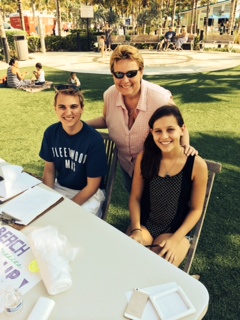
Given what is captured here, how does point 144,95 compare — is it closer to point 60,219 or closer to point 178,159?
point 178,159

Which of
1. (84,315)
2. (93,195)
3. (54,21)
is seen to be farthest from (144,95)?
(54,21)

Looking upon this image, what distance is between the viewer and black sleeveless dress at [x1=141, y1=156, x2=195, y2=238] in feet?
6.93

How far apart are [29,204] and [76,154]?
590 millimetres

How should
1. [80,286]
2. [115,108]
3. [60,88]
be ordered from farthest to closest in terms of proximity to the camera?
[115,108]
[60,88]
[80,286]

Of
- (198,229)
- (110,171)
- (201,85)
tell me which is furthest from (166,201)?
(201,85)

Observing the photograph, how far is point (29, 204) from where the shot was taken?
1979mm

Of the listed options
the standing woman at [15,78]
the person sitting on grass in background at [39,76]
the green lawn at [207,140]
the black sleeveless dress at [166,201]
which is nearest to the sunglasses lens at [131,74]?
the black sleeveless dress at [166,201]

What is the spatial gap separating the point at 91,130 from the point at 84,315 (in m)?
1.48

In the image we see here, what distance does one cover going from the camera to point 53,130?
2.47 meters

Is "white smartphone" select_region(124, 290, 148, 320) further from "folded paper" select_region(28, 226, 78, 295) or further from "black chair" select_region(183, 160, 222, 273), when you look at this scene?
"black chair" select_region(183, 160, 222, 273)

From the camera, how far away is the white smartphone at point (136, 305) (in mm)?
1248

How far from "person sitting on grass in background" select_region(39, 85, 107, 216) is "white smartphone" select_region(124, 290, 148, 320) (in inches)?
44.7

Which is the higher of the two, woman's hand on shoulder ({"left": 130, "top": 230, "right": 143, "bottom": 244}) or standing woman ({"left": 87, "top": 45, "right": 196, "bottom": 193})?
standing woman ({"left": 87, "top": 45, "right": 196, "bottom": 193})

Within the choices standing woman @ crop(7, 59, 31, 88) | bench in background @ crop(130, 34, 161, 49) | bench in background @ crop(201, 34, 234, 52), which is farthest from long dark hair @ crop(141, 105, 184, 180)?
bench in background @ crop(130, 34, 161, 49)
